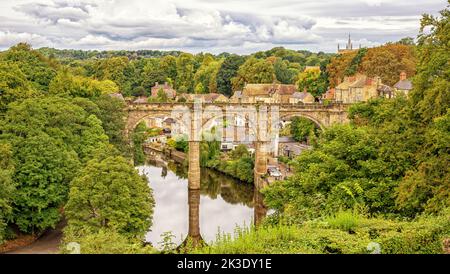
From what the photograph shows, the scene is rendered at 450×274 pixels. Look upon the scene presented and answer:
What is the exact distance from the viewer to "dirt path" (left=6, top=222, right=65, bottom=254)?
72.0 ft

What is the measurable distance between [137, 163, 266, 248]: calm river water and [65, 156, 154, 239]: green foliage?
5011mm

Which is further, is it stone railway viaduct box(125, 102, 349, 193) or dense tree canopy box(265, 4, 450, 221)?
stone railway viaduct box(125, 102, 349, 193)

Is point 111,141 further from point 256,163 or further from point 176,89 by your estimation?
point 176,89

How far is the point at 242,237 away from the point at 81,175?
14.8 m

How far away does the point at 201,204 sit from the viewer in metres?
35.6

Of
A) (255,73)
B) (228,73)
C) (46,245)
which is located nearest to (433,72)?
(46,245)

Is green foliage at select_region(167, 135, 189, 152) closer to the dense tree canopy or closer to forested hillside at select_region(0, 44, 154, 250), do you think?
forested hillside at select_region(0, 44, 154, 250)

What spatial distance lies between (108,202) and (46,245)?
5.03 meters

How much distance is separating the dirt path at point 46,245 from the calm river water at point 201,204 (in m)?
4.48

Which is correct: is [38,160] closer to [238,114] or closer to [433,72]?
[433,72]

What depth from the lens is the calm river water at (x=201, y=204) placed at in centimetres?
2916

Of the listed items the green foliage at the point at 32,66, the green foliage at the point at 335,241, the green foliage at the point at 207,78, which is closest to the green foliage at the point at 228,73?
the green foliage at the point at 207,78

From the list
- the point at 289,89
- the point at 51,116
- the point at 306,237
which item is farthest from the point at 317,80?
the point at 306,237

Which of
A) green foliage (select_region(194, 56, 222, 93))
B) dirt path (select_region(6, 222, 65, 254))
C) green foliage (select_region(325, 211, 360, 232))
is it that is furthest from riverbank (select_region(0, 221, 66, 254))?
green foliage (select_region(194, 56, 222, 93))
